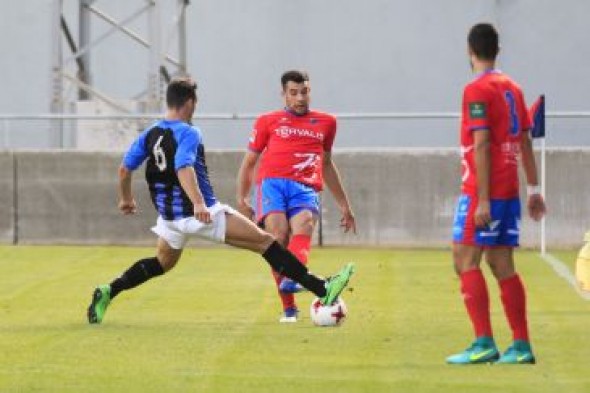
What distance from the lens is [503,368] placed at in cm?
1095

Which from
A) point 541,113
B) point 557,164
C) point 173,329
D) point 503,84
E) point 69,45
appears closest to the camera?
point 503,84

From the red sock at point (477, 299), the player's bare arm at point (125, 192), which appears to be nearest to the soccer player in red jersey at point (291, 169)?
the player's bare arm at point (125, 192)

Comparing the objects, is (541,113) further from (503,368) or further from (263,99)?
(503,368)

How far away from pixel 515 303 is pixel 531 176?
72cm

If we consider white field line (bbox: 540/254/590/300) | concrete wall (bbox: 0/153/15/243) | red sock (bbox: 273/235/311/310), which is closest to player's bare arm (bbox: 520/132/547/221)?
red sock (bbox: 273/235/311/310)

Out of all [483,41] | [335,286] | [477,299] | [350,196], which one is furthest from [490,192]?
[350,196]

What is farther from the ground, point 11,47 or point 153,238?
point 11,47

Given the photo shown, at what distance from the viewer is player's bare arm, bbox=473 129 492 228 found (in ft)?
35.4

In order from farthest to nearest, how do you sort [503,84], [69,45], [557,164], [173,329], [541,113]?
[69,45] → [557,164] → [541,113] → [173,329] → [503,84]

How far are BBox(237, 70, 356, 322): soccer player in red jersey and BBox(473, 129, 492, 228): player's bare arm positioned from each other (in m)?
3.74

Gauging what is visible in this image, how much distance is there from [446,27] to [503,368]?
19497 mm

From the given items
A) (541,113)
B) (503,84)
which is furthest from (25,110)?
(503,84)

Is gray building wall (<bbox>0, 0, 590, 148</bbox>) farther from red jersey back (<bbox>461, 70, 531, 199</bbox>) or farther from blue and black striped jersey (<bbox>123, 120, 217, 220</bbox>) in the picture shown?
red jersey back (<bbox>461, 70, 531, 199</bbox>)

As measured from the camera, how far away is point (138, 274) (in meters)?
14.4
